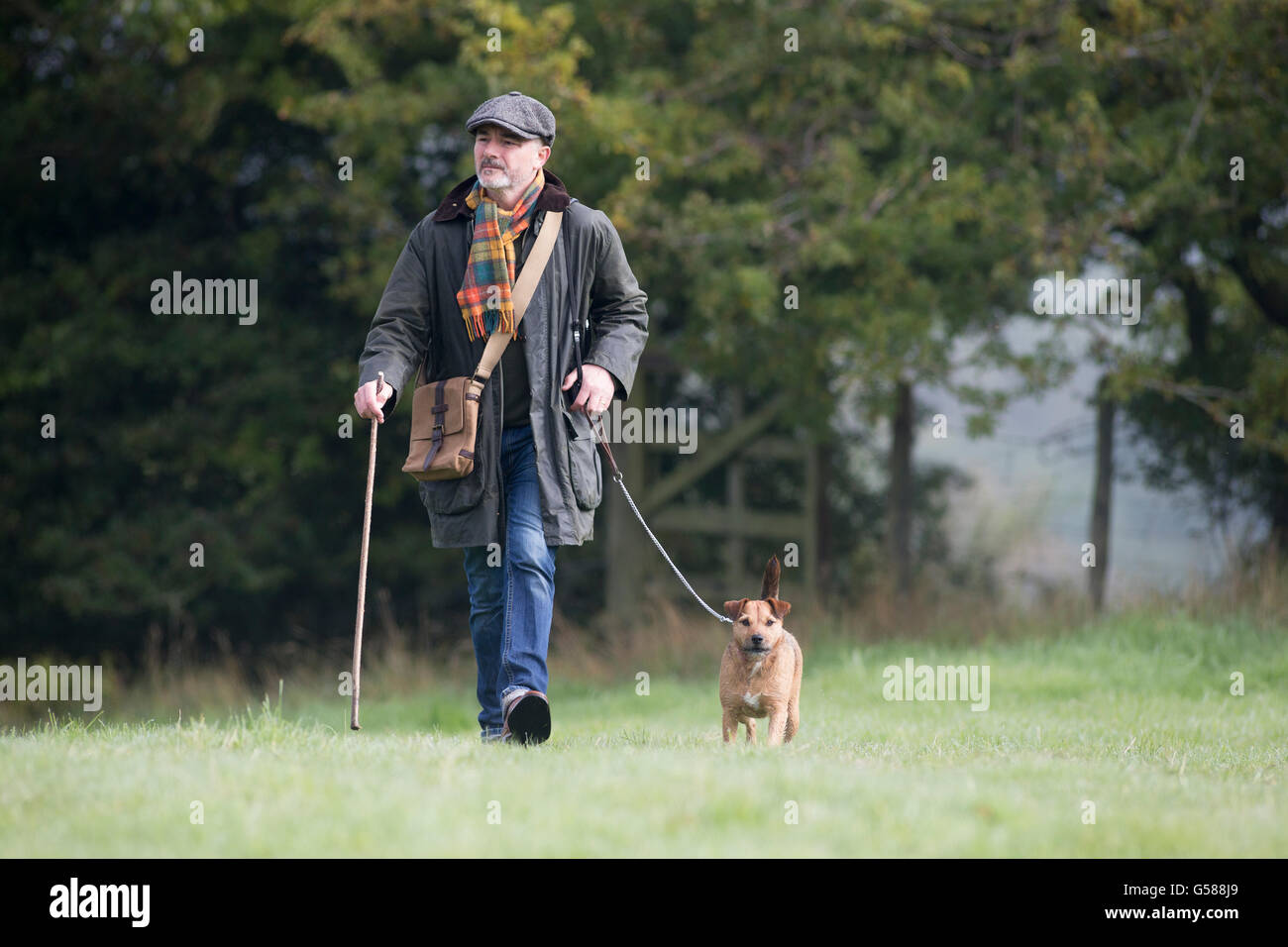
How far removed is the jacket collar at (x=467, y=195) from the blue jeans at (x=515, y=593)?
860mm

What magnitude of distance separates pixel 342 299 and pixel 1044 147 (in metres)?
6.90

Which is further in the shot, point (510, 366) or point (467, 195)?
point (467, 195)

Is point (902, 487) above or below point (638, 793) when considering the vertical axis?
above

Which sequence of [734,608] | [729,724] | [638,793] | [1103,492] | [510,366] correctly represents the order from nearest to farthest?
[638,793] < [510,366] < [729,724] < [734,608] < [1103,492]

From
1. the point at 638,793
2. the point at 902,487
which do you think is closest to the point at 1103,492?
the point at 902,487

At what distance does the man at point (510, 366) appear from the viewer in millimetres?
5371

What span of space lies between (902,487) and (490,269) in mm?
8579

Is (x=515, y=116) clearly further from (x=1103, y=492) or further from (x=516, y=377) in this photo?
(x=1103, y=492)

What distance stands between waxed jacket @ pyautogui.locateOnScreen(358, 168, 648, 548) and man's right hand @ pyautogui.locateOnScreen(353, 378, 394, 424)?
57mm

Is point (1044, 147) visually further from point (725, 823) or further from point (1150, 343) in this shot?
point (725, 823)

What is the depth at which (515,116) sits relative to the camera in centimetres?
532

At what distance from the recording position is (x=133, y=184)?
15266mm

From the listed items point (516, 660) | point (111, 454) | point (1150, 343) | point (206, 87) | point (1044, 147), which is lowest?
point (516, 660)
